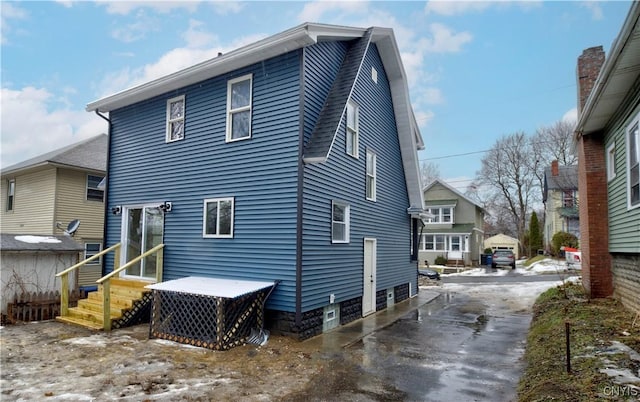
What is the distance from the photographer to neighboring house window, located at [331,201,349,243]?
29.8 feet

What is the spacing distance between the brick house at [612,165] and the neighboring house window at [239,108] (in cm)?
673

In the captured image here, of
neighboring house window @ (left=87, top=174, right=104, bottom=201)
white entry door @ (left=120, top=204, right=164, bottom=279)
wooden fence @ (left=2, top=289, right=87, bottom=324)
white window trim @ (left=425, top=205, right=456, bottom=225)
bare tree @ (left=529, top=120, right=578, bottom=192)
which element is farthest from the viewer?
bare tree @ (left=529, top=120, right=578, bottom=192)

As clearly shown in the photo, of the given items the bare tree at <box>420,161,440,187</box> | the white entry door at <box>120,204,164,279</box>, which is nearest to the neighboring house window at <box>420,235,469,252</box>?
the bare tree at <box>420,161,440,187</box>

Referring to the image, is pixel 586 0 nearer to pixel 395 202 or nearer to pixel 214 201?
pixel 395 202

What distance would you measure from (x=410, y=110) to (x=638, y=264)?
25.4ft

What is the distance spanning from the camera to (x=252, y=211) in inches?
329

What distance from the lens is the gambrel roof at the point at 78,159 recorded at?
52.6ft

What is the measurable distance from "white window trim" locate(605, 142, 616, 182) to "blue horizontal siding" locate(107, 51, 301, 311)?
764cm

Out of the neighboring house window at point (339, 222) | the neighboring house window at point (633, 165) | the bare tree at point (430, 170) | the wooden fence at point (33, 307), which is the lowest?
the wooden fence at point (33, 307)

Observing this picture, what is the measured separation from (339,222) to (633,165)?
6178mm

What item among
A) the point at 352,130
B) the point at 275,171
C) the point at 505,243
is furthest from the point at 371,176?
the point at 505,243

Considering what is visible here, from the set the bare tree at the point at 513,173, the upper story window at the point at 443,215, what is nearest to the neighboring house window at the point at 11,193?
the upper story window at the point at 443,215

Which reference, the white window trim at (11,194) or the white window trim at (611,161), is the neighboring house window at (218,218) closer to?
the white window trim at (611,161)

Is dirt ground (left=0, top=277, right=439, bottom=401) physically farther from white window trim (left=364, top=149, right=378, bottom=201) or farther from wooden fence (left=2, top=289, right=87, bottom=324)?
white window trim (left=364, top=149, right=378, bottom=201)
